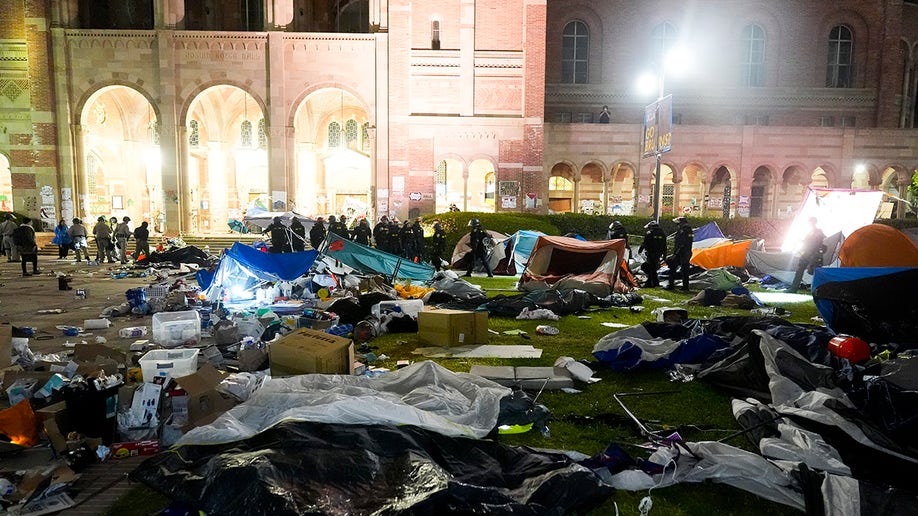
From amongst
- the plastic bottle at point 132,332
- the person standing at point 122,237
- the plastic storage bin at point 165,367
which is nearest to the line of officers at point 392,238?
the person standing at point 122,237

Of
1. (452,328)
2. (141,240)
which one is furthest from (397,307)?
(141,240)

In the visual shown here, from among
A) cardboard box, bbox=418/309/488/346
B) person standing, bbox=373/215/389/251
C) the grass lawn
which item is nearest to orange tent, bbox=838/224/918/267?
the grass lawn

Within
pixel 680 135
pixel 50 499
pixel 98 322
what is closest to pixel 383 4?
pixel 680 135

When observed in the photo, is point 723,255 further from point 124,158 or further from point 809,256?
point 124,158

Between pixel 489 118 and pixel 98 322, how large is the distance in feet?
64.2

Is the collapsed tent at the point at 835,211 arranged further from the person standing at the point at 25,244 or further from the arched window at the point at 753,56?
the person standing at the point at 25,244

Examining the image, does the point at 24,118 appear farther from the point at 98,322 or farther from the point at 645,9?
the point at 645,9

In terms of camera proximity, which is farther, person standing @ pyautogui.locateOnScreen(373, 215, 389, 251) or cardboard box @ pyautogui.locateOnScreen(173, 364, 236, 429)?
person standing @ pyautogui.locateOnScreen(373, 215, 389, 251)

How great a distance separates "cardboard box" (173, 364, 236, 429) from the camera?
456 cm

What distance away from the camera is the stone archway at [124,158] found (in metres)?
27.1

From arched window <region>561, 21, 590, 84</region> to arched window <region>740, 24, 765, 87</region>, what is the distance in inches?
390

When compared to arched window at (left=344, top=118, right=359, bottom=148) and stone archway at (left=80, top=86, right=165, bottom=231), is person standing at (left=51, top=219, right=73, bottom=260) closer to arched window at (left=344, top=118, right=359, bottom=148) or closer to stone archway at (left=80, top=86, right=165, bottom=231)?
stone archway at (left=80, top=86, right=165, bottom=231)

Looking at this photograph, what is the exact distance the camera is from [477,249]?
1677 cm

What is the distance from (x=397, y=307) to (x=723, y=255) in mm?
11165
